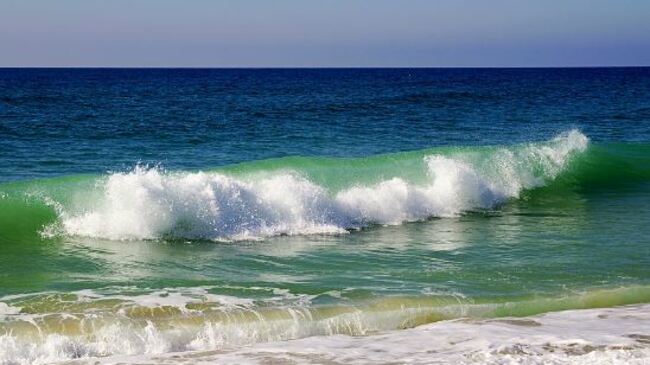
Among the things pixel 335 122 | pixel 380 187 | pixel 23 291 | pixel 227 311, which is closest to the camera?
pixel 227 311

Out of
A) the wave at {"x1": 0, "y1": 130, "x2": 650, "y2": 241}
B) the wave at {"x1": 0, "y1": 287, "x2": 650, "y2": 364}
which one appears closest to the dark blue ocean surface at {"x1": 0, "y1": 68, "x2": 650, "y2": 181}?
the wave at {"x1": 0, "y1": 130, "x2": 650, "y2": 241}

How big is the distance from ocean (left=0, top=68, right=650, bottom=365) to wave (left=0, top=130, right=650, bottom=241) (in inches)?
1.5

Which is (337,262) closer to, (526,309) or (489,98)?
(526,309)

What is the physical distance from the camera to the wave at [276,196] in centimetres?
1351

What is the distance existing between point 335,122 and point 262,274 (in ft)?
77.6

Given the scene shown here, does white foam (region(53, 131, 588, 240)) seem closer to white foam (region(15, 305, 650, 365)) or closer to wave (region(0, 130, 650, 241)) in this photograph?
wave (region(0, 130, 650, 241))

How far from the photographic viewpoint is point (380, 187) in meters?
16.4

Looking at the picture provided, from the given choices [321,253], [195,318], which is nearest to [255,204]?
[321,253]

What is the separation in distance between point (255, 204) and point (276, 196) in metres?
0.53

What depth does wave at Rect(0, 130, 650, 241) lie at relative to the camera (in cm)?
1351

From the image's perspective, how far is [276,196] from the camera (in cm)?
1490

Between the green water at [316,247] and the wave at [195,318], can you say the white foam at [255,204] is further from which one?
the wave at [195,318]

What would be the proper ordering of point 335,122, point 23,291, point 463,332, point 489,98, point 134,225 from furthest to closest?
point 489,98
point 335,122
point 134,225
point 23,291
point 463,332

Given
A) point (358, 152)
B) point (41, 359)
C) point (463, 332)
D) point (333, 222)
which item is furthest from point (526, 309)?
point (358, 152)
